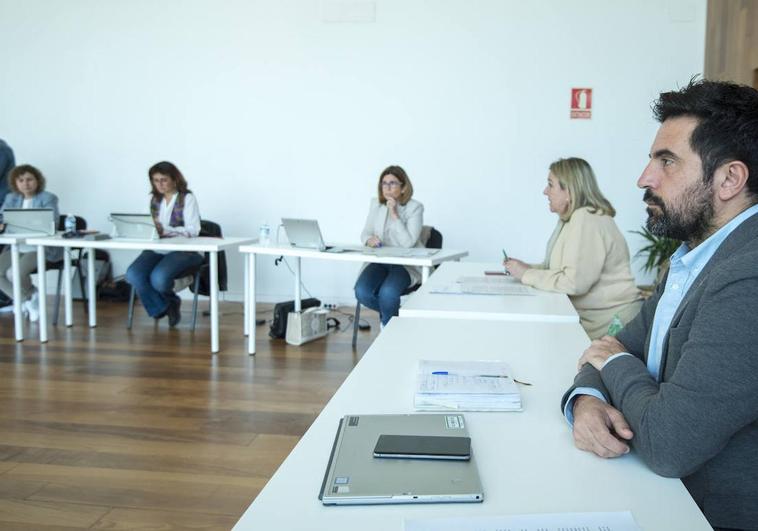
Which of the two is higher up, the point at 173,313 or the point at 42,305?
the point at 42,305

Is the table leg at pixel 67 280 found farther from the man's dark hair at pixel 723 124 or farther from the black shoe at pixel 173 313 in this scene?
the man's dark hair at pixel 723 124

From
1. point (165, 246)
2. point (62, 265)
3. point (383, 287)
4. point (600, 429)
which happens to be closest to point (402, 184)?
point (383, 287)

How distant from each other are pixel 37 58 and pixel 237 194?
232 cm

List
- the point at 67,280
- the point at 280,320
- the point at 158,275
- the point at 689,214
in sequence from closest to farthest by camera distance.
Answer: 1. the point at 689,214
2. the point at 280,320
3. the point at 158,275
4. the point at 67,280

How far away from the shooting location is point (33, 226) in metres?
4.82

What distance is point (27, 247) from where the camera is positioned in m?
5.12

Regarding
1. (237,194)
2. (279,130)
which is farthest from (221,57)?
(237,194)

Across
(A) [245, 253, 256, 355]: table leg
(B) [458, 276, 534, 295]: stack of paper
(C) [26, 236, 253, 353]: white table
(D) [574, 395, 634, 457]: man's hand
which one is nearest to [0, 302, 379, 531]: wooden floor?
(A) [245, 253, 256, 355]: table leg

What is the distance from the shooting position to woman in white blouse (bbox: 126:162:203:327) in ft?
16.1

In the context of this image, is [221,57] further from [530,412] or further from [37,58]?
[530,412]

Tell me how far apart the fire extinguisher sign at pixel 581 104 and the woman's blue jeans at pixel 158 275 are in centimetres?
334

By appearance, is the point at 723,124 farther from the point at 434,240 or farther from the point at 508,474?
the point at 434,240

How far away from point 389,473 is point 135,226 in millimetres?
4072

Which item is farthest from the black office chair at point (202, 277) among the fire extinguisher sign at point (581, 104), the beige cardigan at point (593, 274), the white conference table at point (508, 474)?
the white conference table at point (508, 474)
